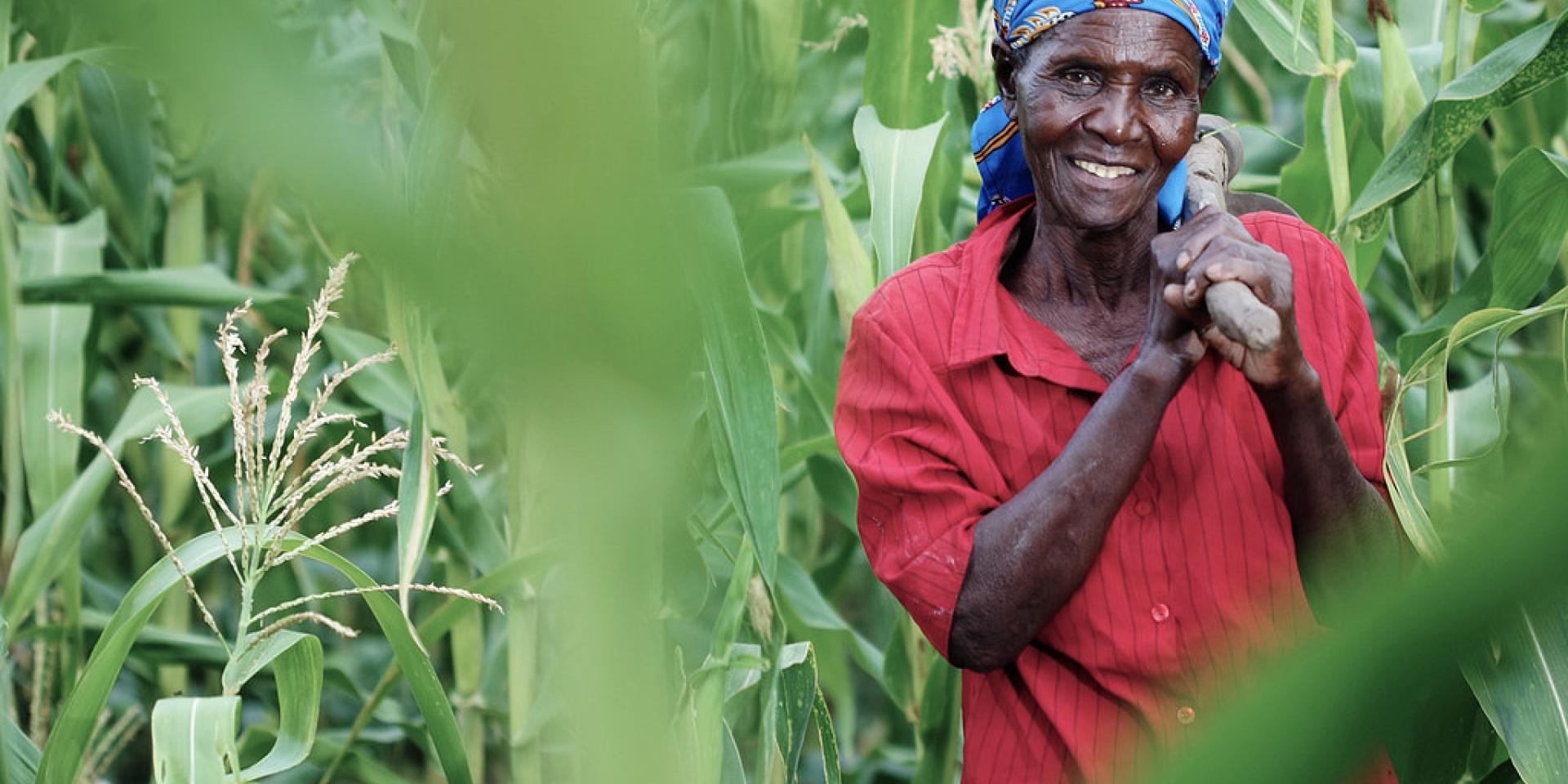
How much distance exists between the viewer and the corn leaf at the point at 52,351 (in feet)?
4.80

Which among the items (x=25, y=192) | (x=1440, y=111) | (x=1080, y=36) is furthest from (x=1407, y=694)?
(x=25, y=192)

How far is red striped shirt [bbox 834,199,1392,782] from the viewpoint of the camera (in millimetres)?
965

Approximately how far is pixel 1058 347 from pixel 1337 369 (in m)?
0.17

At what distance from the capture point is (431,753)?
1671 millimetres

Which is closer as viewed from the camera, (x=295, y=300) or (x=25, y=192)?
(x=295, y=300)

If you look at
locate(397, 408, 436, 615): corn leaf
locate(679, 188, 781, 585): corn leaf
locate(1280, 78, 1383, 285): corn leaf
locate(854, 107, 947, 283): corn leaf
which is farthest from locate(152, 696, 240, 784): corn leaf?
locate(1280, 78, 1383, 285): corn leaf

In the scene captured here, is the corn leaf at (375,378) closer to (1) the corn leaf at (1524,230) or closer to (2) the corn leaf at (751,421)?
(2) the corn leaf at (751,421)

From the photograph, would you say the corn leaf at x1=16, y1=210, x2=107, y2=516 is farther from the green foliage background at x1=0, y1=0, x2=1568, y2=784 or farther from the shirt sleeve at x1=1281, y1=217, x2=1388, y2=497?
the shirt sleeve at x1=1281, y1=217, x2=1388, y2=497

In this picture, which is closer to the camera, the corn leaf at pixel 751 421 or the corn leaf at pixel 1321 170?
the corn leaf at pixel 751 421

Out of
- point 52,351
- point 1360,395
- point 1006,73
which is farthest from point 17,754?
point 1360,395

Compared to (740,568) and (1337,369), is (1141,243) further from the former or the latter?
(740,568)

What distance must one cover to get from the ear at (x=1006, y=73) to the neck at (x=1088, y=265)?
3.0 inches

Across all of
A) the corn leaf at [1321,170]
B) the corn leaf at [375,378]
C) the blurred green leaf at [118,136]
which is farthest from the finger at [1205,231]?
the blurred green leaf at [118,136]

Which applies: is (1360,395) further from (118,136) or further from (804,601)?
(118,136)
